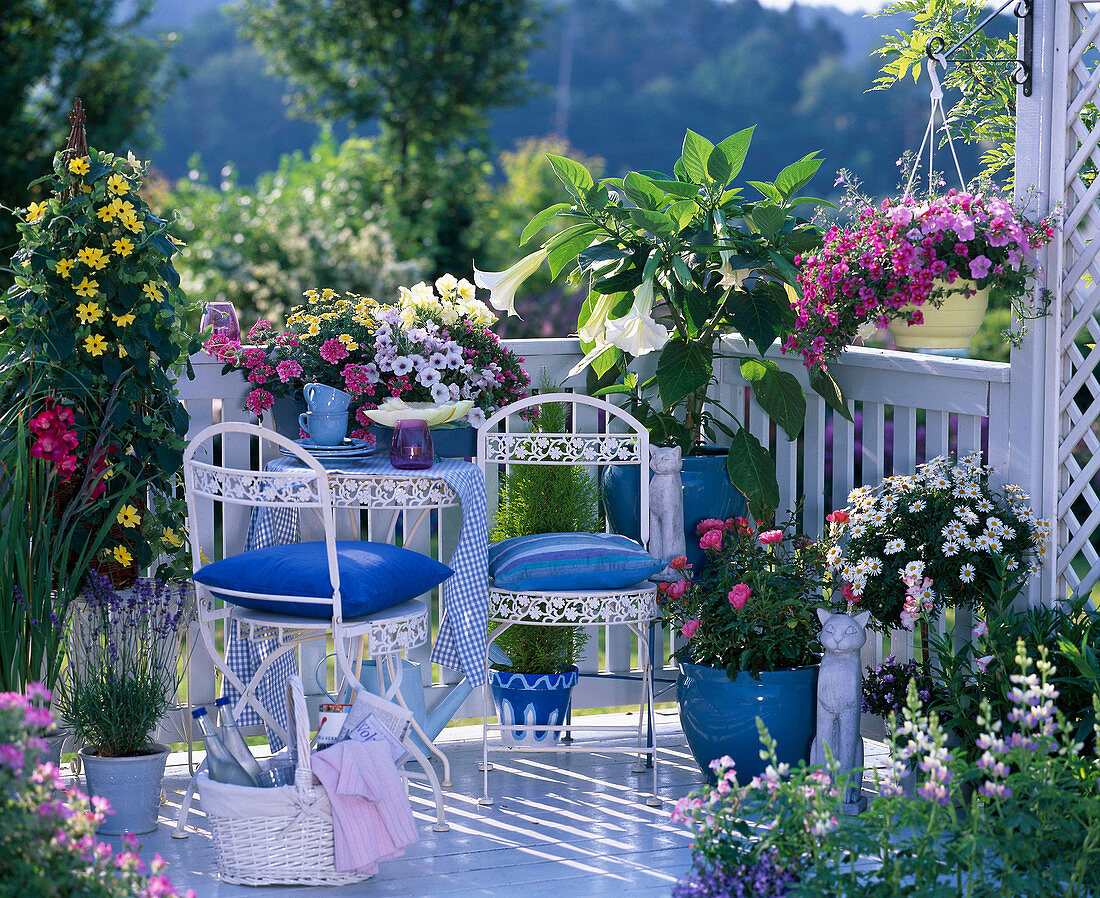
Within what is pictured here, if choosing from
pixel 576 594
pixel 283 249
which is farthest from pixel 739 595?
pixel 283 249

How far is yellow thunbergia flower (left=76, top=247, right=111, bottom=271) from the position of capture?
10.0 feet

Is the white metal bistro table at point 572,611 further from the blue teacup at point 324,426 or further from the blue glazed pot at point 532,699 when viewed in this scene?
the blue teacup at point 324,426

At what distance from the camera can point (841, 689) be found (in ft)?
9.78

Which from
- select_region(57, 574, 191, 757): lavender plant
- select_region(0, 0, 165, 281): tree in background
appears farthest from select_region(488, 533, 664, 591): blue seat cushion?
select_region(0, 0, 165, 281): tree in background

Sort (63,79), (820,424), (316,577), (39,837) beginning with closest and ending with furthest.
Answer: (39,837)
(316,577)
(820,424)
(63,79)

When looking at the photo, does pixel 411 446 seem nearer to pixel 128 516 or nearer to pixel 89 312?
pixel 128 516

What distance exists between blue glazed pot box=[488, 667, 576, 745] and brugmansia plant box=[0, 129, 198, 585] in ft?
3.28

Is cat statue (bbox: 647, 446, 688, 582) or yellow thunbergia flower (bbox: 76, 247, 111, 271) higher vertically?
yellow thunbergia flower (bbox: 76, 247, 111, 271)

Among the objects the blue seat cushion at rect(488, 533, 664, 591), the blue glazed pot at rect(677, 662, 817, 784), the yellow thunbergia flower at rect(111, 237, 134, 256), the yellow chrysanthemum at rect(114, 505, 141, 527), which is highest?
the yellow thunbergia flower at rect(111, 237, 134, 256)

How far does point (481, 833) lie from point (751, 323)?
4.90ft

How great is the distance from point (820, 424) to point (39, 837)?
244cm

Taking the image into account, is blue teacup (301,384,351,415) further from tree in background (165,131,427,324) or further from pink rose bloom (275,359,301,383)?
tree in background (165,131,427,324)

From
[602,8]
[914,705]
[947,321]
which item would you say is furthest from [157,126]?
[914,705]

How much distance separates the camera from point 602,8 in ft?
41.2
